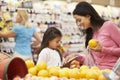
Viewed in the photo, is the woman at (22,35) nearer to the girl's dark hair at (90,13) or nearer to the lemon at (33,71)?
the girl's dark hair at (90,13)

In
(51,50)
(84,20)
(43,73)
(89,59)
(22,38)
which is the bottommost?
(22,38)

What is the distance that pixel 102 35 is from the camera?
3041 mm

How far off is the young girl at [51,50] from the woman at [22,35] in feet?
3.03

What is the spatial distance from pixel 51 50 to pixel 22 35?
1.24 m

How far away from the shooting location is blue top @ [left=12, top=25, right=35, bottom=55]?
517 cm

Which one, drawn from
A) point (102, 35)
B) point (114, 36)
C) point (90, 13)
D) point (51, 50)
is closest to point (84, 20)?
point (90, 13)

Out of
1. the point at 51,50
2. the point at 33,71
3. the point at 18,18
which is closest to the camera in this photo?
the point at 33,71

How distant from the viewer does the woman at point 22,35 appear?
5.17 meters

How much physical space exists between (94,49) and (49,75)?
65cm

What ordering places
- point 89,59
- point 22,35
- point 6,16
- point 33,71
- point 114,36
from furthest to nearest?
point 6,16
point 22,35
point 89,59
point 114,36
point 33,71

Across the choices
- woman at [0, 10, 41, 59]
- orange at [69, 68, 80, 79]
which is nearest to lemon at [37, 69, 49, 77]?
orange at [69, 68, 80, 79]

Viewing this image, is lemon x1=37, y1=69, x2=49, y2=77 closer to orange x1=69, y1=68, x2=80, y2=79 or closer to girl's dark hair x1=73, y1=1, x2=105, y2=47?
orange x1=69, y1=68, x2=80, y2=79

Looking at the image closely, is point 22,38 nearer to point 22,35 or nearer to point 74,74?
point 22,35

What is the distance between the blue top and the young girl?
2.98 feet
